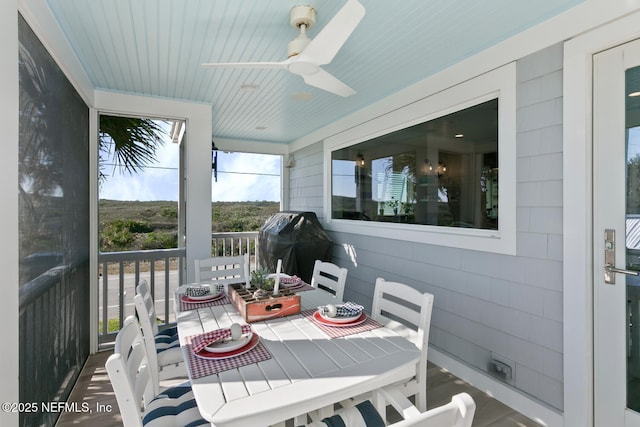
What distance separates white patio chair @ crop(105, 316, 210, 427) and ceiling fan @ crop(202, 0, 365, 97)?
1.58 metres

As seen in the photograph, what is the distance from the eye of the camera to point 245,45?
244 centimetres

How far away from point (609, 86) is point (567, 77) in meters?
0.22

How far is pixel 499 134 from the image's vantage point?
238 centimetres

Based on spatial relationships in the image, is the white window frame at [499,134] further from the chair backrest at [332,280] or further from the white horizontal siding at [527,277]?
Answer: the chair backrest at [332,280]

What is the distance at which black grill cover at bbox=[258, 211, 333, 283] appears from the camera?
164 inches

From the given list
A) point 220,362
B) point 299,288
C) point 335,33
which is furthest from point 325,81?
point 220,362

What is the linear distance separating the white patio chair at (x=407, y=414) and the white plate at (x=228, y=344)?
460 millimetres

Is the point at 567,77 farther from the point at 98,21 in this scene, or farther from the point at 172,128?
the point at 172,128

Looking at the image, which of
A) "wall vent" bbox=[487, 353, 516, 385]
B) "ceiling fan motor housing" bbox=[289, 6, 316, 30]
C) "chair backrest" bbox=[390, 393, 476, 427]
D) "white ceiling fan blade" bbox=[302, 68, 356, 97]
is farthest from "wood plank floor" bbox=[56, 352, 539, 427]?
"ceiling fan motor housing" bbox=[289, 6, 316, 30]

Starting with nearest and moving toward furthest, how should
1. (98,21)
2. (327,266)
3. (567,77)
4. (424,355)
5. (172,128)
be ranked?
(424,355) → (567,77) → (98,21) → (327,266) → (172,128)

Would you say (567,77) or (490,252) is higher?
(567,77)

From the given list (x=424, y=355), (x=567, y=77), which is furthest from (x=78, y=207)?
(x=567, y=77)

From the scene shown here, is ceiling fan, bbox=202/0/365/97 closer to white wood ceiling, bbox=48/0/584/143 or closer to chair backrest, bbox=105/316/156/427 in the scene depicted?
white wood ceiling, bbox=48/0/584/143

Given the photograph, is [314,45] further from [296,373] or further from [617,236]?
[617,236]
